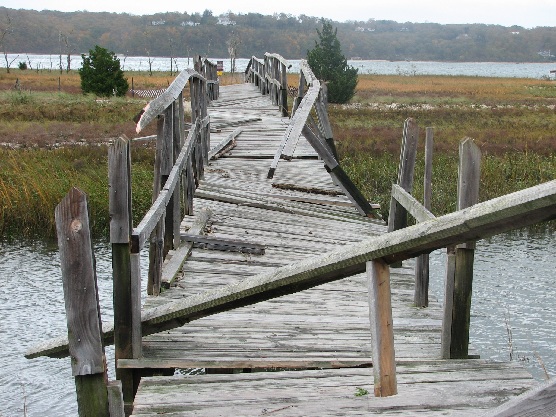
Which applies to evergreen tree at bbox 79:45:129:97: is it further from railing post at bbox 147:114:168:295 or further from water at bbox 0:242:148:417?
railing post at bbox 147:114:168:295

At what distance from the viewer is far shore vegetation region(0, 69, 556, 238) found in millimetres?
14172

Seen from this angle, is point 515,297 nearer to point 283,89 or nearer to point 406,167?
point 406,167

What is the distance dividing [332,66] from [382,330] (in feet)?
127

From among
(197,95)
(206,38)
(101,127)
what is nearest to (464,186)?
(197,95)

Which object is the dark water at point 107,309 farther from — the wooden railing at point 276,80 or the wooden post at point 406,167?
the wooden railing at point 276,80

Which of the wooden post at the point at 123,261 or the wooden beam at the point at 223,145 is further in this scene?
the wooden beam at the point at 223,145

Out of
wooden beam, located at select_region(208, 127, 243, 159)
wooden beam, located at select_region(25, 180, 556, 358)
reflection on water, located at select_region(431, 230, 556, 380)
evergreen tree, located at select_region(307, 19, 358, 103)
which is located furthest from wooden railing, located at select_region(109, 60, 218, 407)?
evergreen tree, located at select_region(307, 19, 358, 103)

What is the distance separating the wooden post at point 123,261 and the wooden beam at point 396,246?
39cm

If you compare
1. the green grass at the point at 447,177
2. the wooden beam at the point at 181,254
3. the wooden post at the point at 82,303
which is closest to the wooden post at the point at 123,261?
the wooden post at the point at 82,303

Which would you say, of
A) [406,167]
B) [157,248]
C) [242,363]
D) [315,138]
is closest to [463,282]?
Result: [242,363]

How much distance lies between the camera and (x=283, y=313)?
5836 millimetres

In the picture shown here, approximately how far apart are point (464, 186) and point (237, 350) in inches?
65.0

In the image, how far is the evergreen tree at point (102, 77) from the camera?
131 ft

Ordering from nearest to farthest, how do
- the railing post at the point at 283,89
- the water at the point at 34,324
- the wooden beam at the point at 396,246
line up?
the wooden beam at the point at 396,246 → the water at the point at 34,324 → the railing post at the point at 283,89
